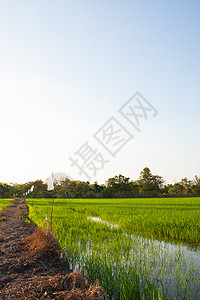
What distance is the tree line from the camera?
46750 mm

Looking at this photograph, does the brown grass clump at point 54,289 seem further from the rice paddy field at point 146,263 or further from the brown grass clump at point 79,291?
the rice paddy field at point 146,263

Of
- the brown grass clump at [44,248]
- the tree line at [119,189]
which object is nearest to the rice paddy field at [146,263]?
the brown grass clump at [44,248]

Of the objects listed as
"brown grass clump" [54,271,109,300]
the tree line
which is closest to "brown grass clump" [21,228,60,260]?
"brown grass clump" [54,271,109,300]

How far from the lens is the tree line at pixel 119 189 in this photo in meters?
46.8

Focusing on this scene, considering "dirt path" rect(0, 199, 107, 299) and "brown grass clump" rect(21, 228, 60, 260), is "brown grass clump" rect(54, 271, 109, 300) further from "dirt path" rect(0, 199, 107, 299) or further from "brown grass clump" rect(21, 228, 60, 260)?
"brown grass clump" rect(21, 228, 60, 260)

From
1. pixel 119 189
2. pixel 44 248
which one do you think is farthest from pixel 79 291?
pixel 119 189

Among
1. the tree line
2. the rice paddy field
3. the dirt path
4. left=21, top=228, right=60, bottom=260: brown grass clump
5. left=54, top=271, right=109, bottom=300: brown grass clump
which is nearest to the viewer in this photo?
left=54, top=271, right=109, bottom=300: brown grass clump

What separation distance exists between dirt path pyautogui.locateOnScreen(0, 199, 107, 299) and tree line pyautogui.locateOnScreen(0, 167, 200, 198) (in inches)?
1626

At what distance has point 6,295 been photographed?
2.41 metres

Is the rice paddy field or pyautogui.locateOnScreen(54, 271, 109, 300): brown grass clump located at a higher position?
pyautogui.locateOnScreen(54, 271, 109, 300): brown grass clump

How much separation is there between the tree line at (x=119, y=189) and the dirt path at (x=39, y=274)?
4131cm

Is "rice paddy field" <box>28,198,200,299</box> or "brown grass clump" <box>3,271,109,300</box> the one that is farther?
"rice paddy field" <box>28,198,200,299</box>

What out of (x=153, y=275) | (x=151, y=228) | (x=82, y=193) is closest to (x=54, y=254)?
(x=153, y=275)

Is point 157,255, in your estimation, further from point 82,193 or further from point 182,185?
point 182,185
